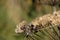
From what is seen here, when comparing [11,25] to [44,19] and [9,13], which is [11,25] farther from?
[44,19]

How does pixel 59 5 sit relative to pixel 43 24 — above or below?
above

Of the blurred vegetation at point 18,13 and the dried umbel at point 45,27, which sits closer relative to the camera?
the dried umbel at point 45,27

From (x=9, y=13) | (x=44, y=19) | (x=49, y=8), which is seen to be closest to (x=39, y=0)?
(x=49, y=8)

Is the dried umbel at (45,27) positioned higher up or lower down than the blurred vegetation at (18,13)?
lower down

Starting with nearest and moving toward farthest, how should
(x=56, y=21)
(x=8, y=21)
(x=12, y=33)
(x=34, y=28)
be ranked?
1. (x=56, y=21)
2. (x=34, y=28)
3. (x=12, y=33)
4. (x=8, y=21)

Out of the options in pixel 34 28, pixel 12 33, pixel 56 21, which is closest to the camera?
pixel 56 21

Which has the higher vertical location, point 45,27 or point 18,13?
point 18,13

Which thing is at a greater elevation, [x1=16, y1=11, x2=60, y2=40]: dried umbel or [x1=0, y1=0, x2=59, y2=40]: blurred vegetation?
[x1=0, y1=0, x2=59, y2=40]: blurred vegetation

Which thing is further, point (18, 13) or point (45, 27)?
point (18, 13)
